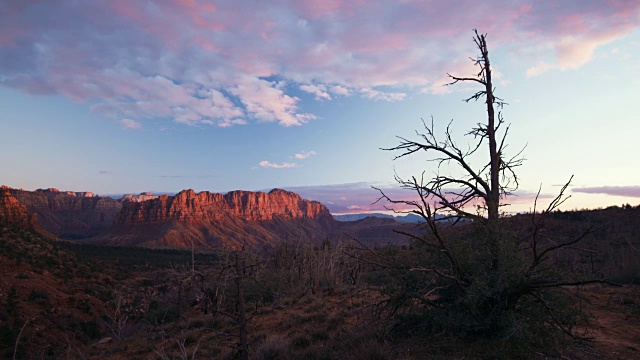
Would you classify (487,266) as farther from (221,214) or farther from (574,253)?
(221,214)

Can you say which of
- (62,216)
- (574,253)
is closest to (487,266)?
(574,253)

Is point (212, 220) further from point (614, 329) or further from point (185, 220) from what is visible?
point (614, 329)

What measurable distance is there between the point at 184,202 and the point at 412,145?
14474 cm

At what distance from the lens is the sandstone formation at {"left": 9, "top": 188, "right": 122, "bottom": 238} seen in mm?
133500

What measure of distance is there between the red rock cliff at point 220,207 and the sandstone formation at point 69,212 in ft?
53.5

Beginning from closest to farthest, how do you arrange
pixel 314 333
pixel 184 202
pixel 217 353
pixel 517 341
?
pixel 517 341, pixel 314 333, pixel 217 353, pixel 184 202

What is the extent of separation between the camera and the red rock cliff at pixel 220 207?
13125 centimetres

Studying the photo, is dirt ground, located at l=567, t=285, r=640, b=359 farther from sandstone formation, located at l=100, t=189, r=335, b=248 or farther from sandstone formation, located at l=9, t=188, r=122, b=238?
sandstone formation, located at l=9, t=188, r=122, b=238

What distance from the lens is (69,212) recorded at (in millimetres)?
153500

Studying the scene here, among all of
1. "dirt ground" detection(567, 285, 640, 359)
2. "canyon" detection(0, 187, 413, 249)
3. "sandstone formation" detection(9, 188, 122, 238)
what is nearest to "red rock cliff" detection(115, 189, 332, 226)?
"canyon" detection(0, 187, 413, 249)

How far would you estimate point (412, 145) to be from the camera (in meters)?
7.99

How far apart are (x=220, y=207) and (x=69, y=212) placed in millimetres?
68579

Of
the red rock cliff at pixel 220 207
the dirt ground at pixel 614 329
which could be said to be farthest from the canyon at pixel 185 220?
the dirt ground at pixel 614 329

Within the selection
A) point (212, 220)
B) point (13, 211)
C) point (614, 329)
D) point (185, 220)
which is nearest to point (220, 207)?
point (212, 220)
